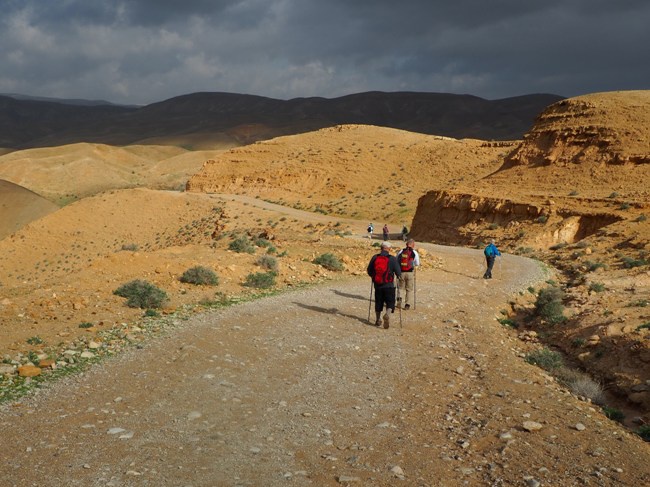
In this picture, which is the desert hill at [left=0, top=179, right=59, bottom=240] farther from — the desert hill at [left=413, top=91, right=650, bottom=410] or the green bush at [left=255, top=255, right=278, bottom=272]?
the green bush at [left=255, top=255, right=278, bottom=272]

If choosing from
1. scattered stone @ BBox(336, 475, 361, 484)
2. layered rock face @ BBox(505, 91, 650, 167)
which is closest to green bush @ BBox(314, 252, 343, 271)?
scattered stone @ BBox(336, 475, 361, 484)

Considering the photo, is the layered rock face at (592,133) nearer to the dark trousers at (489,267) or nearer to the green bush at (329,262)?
the dark trousers at (489,267)

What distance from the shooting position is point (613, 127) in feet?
111

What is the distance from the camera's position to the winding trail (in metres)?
5.37

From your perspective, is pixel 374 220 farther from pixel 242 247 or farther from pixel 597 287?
pixel 597 287

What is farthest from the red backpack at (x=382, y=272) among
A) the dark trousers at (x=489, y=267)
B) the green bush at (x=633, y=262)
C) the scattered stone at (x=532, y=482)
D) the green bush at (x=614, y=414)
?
the green bush at (x=633, y=262)

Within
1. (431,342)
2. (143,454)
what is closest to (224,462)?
(143,454)

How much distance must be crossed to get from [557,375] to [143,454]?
20.9 feet

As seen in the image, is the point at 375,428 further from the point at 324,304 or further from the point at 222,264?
the point at 222,264

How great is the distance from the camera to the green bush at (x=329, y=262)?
17.4m

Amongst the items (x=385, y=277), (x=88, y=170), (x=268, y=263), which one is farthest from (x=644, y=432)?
(x=88, y=170)

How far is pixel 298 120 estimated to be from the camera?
16262cm

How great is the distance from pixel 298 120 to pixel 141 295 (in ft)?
510

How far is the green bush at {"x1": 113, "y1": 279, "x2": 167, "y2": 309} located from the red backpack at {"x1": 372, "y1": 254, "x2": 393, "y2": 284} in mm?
4549
